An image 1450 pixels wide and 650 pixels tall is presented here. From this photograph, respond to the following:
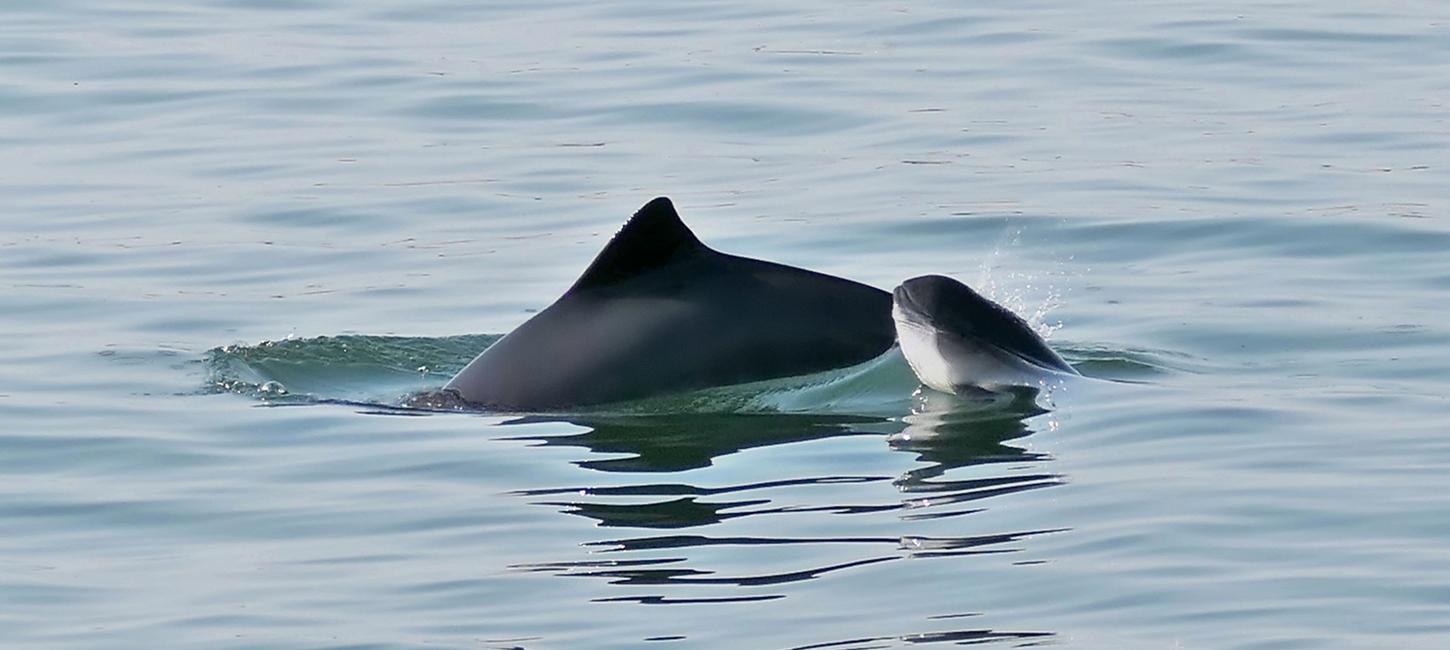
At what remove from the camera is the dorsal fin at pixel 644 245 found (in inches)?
391

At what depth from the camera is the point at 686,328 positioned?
10328mm

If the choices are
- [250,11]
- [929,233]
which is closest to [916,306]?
[929,233]

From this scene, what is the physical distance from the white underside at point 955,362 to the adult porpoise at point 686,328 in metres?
0.27

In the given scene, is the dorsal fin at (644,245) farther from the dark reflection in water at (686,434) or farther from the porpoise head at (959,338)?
the porpoise head at (959,338)

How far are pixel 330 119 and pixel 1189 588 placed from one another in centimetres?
1273

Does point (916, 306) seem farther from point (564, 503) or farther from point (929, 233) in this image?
point (929, 233)

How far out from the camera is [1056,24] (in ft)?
75.4

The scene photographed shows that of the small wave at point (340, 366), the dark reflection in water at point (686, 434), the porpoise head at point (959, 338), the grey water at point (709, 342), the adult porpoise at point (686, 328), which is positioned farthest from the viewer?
the small wave at point (340, 366)

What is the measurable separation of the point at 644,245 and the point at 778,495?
65.0 inches

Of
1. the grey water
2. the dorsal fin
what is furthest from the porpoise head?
the dorsal fin

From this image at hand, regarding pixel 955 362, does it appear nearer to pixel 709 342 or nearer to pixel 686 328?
pixel 709 342

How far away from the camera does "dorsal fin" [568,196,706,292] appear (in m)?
9.94

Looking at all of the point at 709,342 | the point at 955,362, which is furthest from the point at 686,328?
the point at 955,362

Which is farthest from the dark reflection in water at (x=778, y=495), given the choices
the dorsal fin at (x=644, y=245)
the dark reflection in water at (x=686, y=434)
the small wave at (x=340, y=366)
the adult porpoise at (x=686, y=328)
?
the small wave at (x=340, y=366)
